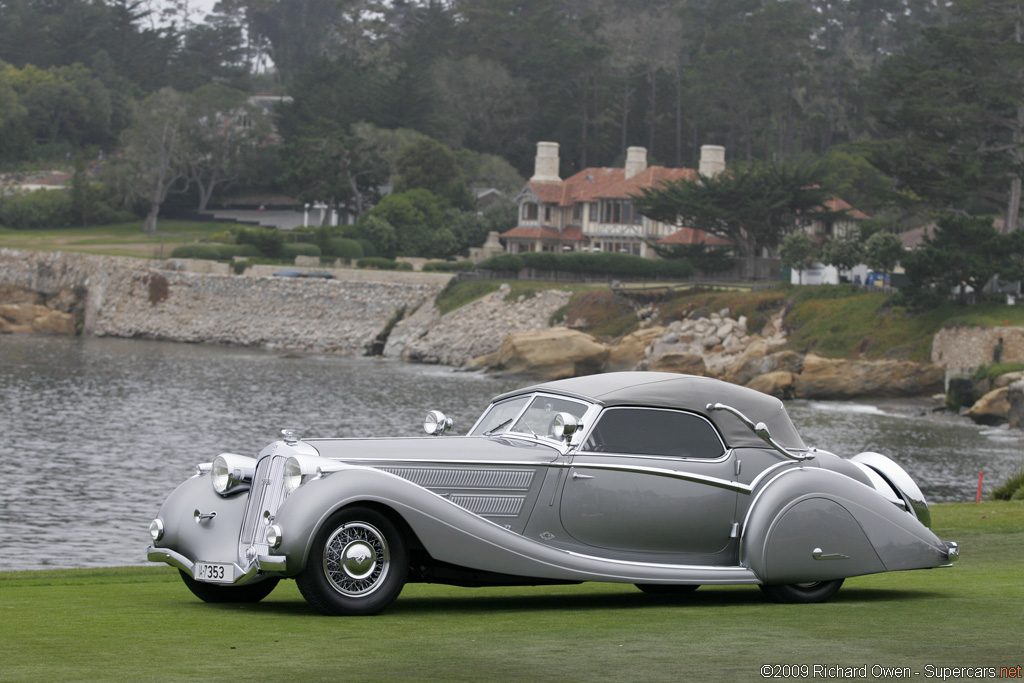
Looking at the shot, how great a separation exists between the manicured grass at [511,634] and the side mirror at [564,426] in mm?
1374

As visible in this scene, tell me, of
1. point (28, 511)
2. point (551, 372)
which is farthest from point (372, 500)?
point (551, 372)

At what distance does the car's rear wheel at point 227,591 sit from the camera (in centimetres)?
1266

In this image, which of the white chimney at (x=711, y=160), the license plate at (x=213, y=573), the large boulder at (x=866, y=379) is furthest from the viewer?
the white chimney at (x=711, y=160)

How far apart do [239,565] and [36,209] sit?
390 ft

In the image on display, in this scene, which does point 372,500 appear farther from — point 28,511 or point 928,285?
point 928,285

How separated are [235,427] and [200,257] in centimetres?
5934

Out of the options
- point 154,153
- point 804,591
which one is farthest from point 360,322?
point 804,591

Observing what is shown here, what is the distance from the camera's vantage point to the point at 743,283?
92125 millimetres

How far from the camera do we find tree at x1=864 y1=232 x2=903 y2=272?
7812 centimetres

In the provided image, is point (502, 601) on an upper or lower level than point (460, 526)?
lower

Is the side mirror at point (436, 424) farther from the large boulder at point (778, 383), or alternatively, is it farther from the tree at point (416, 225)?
the tree at point (416, 225)

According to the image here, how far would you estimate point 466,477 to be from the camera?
12.3 metres

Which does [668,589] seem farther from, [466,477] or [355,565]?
[355,565]

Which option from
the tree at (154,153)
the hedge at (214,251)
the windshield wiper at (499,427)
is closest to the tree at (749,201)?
the hedge at (214,251)
